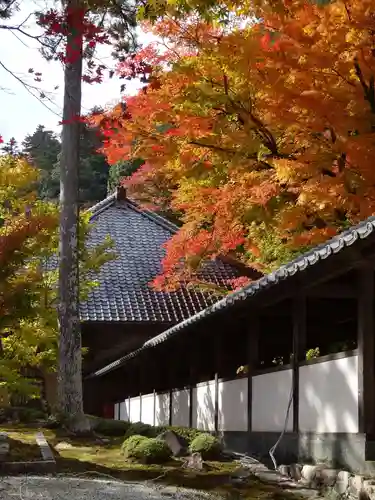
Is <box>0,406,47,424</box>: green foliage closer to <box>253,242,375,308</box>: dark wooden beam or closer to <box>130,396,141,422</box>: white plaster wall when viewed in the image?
<box>130,396,141,422</box>: white plaster wall

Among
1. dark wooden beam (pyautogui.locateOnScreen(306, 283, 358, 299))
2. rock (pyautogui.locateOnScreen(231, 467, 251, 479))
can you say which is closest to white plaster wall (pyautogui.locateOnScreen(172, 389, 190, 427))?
rock (pyautogui.locateOnScreen(231, 467, 251, 479))

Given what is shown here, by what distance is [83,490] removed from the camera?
6.48m

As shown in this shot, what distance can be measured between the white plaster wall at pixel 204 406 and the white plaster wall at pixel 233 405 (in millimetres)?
600

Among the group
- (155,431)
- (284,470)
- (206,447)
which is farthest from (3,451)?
(155,431)

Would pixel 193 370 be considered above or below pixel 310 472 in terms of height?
above

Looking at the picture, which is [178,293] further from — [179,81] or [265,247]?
[179,81]

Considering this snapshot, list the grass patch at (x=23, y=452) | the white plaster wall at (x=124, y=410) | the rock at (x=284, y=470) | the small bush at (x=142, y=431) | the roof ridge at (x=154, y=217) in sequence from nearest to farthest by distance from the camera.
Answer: the rock at (x=284, y=470), the grass patch at (x=23, y=452), the small bush at (x=142, y=431), the white plaster wall at (x=124, y=410), the roof ridge at (x=154, y=217)

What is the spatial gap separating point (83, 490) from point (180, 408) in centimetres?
930

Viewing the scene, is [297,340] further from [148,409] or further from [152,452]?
[148,409]

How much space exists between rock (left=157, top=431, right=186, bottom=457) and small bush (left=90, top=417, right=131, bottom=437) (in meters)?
3.03

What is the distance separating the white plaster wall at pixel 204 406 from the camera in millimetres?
12789

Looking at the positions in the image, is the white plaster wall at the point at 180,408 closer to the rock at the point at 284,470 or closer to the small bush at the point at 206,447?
the small bush at the point at 206,447

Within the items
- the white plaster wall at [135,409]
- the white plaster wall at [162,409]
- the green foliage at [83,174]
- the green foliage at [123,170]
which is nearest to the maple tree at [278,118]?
the white plaster wall at [162,409]

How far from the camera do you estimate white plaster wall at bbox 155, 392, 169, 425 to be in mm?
17078
